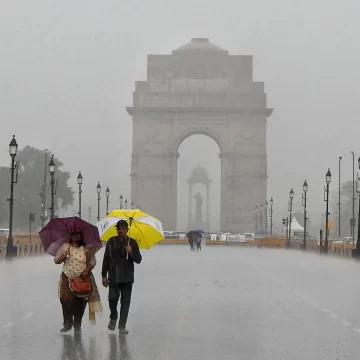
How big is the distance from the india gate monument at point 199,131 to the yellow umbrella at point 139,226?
329 feet

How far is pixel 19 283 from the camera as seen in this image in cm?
2844

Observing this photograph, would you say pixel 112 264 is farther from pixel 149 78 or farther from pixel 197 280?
pixel 149 78

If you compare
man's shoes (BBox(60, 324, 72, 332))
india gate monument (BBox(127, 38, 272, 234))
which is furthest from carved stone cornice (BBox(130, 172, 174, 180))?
man's shoes (BBox(60, 324, 72, 332))

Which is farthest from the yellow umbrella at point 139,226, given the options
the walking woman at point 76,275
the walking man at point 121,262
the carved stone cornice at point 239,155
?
the carved stone cornice at point 239,155

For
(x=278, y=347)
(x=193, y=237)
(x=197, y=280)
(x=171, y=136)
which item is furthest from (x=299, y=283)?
(x=171, y=136)

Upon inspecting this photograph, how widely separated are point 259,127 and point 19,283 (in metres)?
90.7

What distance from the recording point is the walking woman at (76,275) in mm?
14500

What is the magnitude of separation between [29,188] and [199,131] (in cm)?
3849

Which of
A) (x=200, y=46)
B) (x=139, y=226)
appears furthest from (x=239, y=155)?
(x=139, y=226)

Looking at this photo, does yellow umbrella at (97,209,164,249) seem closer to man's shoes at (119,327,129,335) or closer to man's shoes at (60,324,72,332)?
man's shoes at (119,327,129,335)

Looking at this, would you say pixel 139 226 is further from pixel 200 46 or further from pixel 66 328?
pixel 200 46

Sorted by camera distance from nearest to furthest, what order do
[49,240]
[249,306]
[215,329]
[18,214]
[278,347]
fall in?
[278,347], [49,240], [215,329], [249,306], [18,214]

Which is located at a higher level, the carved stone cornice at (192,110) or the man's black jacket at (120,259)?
the carved stone cornice at (192,110)

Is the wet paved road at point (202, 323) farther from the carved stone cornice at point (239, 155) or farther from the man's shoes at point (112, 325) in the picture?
the carved stone cornice at point (239, 155)
